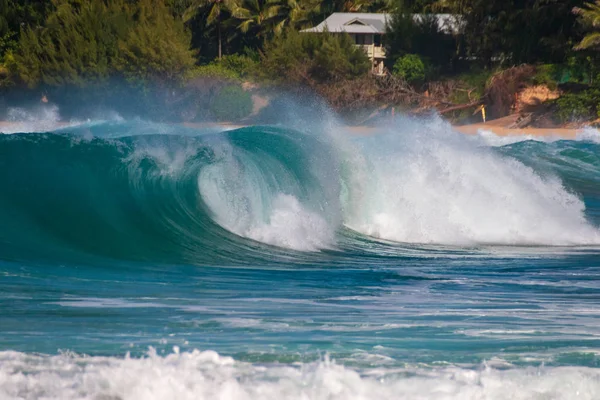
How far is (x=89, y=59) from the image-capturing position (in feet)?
170

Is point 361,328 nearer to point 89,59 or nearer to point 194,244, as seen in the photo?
point 194,244

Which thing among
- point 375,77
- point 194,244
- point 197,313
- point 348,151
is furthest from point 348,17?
point 197,313

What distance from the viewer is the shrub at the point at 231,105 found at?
50.4 meters

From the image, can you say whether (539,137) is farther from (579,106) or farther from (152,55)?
(152,55)

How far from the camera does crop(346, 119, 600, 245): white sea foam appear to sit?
14.0 metres

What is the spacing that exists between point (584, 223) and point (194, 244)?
6012 millimetres

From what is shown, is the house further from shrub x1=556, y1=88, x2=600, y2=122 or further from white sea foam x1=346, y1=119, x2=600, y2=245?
white sea foam x1=346, y1=119, x2=600, y2=245

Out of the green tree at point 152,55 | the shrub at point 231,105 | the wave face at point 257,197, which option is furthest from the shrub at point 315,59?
the wave face at point 257,197

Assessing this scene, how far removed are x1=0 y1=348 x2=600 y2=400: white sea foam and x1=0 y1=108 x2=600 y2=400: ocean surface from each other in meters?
0.02

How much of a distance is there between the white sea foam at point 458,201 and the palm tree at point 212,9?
43728 millimetres

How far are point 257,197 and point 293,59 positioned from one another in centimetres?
3737

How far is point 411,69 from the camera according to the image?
4966cm

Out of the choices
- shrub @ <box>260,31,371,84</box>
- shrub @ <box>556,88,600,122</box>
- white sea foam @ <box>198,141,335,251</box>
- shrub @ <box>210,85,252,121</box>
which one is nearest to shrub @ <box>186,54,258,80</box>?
shrub @ <box>210,85,252,121</box>

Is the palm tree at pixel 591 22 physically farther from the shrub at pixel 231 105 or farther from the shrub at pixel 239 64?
the shrub at pixel 239 64
